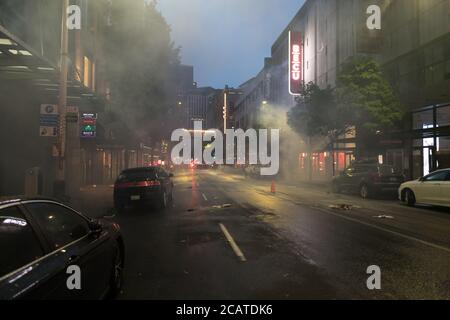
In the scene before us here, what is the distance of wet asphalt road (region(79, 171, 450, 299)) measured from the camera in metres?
5.11

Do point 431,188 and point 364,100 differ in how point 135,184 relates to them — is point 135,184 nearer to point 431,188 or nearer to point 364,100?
point 431,188

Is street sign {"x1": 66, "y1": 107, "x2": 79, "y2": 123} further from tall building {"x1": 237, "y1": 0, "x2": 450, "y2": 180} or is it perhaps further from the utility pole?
tall building {"x1": 237, "y1": 0, "x2": 450, "y2": 180}

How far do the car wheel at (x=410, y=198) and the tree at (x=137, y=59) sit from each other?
18.6 meters

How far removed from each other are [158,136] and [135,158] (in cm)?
314

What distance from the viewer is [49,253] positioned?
3.49 m

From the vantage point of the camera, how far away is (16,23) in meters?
11.6

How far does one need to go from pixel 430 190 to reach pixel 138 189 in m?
9.13

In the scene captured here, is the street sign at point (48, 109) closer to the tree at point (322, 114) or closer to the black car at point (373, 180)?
the black car at point (373, 180)

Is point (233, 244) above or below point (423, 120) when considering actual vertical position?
below

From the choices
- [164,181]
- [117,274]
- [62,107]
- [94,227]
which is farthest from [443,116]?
[94,227]

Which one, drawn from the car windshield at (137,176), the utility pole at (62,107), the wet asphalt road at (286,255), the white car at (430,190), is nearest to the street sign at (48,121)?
the utility pole at (62,107)

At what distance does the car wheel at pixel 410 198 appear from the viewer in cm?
1463
